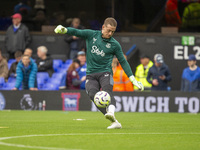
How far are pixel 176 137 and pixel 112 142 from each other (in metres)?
1.38

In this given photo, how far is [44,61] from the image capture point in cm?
2017

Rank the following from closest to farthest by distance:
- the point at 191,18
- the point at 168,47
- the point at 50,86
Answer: the point at 50,86
the point at 168,47
the point at 191,18

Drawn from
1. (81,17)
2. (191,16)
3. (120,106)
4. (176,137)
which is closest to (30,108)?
(120,106)

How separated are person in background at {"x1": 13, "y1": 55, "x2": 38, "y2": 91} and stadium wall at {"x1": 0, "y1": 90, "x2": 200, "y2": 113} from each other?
31 cm

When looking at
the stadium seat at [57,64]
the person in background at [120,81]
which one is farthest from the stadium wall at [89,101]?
the stadium seat at [57,64]

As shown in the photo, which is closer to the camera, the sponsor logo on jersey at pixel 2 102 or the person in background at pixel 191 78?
the person in background at pixel 191 78

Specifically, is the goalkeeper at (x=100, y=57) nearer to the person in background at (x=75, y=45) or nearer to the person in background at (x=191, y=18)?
the person in background at (x=75, y=45)

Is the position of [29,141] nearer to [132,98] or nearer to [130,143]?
[130,143]

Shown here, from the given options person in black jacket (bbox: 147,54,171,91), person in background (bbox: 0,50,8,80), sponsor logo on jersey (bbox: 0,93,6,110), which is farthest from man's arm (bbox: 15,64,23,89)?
person in black jacket (bbox: 147,54,171,91)

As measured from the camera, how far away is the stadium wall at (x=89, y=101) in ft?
59.6

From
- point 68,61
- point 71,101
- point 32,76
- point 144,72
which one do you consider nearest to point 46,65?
point 68,61

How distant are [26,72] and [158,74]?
4.42 meters

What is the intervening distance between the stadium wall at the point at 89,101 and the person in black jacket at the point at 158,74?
0.41 meters

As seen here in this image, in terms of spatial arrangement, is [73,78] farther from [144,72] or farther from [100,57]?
[100,57]
